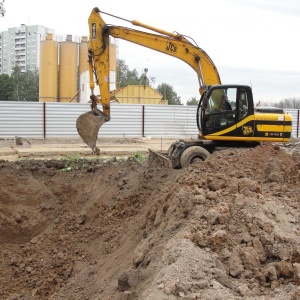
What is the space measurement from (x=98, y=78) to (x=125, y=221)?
17.9 feet

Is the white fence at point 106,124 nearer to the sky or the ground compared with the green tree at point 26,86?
nearer to the ground

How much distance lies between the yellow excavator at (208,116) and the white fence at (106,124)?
1276cm

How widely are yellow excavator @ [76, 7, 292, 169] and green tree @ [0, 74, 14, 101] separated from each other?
41.6 m

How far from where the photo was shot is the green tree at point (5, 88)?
171 feet

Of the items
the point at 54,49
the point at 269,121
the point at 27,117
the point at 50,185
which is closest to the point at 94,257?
the point at 50,185

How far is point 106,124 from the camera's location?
2586 cm

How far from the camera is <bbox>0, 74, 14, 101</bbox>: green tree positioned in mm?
51969

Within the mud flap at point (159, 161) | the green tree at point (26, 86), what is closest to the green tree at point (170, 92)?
the green tree at point (26, 86)

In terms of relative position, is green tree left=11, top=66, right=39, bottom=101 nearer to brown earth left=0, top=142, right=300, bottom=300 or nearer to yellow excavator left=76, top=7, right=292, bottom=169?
yellow excavator left=76, top=7, right=292, bottom=169

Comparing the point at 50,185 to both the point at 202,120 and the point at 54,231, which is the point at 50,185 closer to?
the point at 54,231

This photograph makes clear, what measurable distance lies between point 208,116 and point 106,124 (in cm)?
1438

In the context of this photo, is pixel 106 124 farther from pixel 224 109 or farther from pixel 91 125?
pixel 224 109

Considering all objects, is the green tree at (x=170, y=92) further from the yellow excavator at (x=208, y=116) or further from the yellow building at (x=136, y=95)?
the yellow excavator at (x=208, y=116)

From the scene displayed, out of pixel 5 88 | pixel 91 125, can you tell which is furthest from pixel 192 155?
pixel 5 88
